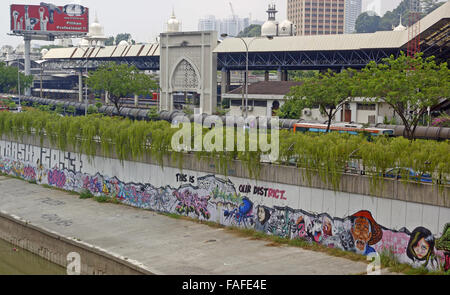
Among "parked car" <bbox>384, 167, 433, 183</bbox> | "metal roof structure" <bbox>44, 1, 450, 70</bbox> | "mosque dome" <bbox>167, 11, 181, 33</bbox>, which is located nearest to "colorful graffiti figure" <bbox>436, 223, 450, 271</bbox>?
"parked car" <bbox>384, 167, 433, 183</bbox>

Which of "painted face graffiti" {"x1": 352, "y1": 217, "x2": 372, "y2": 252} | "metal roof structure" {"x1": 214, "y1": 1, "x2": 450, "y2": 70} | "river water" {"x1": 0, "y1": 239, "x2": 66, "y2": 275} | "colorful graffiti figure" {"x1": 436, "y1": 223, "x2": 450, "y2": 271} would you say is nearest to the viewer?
"colorful graffiti figure" {"x1": 436, "y1": 223, "x2": 450, "y2": 271}

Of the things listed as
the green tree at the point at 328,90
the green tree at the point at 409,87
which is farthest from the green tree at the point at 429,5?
the green tree at the point at 409,87

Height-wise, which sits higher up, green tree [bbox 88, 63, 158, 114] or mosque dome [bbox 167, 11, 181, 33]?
mosque dome [bbox 167, 11, 181, 33]


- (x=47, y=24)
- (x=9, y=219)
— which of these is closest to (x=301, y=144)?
(x=9, y=219)

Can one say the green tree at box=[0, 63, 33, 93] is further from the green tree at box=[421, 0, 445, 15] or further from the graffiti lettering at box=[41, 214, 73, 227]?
the green tree at box=[421, 0, 445, 15]

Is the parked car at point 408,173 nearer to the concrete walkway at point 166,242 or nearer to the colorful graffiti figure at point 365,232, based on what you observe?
the colorful graffiti figure at point 365,232

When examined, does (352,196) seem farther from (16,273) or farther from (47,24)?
(47,24)

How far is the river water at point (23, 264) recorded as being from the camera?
26.2 m

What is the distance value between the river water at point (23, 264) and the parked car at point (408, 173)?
14.6 meters

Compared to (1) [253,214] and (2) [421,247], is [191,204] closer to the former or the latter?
(1) [253,214]

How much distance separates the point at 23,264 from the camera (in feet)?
91.2

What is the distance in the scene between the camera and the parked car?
20253mm

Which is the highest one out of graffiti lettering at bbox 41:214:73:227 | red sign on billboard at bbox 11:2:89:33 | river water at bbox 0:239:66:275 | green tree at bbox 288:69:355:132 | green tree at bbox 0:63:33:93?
red sign on billboard at bbox 11:2:89:33

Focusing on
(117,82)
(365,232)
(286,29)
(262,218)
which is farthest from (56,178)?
(286,29)
